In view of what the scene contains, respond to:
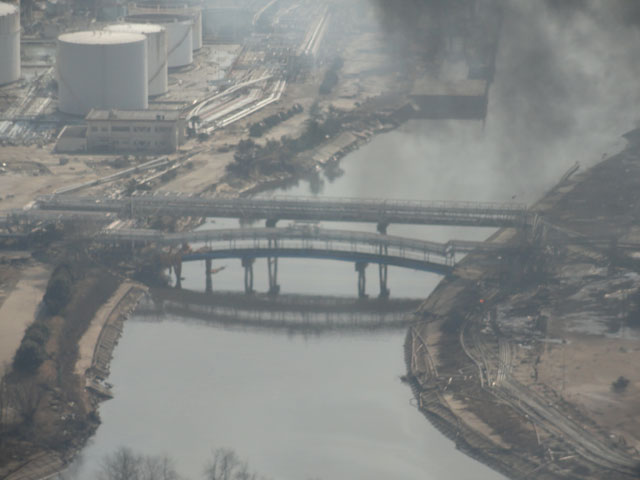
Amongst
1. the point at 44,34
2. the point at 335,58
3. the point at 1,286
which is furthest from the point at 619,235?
the point at 44,34

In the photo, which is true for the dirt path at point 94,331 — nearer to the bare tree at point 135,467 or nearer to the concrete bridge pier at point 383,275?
the bare tree at point 135,467

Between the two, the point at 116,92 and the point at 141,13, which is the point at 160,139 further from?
the point at 141,13

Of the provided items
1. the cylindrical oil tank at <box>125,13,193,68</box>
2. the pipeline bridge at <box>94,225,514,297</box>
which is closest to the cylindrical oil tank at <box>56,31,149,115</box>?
the cylindrical oil tank at <box>125,13,193,68</box>

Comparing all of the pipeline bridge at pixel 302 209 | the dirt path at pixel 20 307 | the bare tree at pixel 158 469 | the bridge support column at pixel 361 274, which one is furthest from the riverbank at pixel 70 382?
the bridge support column at pixel 361 274

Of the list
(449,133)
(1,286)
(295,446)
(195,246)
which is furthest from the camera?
(449,133)

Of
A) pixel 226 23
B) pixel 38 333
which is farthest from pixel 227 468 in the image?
pixel 226 23

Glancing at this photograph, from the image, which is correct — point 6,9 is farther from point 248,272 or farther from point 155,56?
point 248,272
